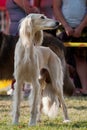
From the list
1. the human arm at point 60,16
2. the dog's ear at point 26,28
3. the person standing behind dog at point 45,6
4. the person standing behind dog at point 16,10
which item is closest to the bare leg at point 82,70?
the human arm at point 60,16

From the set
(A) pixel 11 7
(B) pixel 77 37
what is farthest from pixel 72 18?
(A) pixel 11 7

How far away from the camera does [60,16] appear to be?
9539 millimetres

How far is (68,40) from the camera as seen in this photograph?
9828 millimetres

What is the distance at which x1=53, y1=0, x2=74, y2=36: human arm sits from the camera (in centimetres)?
948

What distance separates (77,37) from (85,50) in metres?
0.40

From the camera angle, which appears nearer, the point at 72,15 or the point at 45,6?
the point at 72,15

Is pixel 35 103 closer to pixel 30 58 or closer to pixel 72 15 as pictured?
pixel 30 58

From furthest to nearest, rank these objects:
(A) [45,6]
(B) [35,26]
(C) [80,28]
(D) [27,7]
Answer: (A) [45,6], (C) [80,28], (D) [27,7], (B) [35,26]

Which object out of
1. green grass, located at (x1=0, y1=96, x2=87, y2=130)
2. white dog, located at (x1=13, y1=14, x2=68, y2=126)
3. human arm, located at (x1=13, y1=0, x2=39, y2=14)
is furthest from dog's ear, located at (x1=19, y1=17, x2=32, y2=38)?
human arm, located at (x1=13, y1=0, x2=39, y2=14)

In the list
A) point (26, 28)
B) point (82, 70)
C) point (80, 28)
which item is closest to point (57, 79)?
point (26, 28)

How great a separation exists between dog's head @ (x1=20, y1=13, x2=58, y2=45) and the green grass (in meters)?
0.97

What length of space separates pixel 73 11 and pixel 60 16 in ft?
0.83

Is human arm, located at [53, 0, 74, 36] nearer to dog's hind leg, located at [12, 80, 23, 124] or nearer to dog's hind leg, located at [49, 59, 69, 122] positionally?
dog's hind leg, located at [49, 59, 69, 122]

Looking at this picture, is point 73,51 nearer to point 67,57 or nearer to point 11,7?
point 67,57
